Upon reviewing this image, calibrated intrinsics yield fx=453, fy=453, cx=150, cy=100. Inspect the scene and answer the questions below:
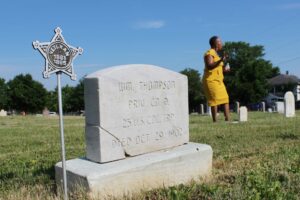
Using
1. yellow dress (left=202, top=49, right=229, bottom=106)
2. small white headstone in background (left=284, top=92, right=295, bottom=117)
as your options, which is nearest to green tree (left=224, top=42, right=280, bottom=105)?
small white headstone in background (left=284, top=92, right=295, bottom=117)

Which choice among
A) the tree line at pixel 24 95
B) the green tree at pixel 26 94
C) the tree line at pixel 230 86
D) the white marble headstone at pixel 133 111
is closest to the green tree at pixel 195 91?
the tree line at pixel 230 86

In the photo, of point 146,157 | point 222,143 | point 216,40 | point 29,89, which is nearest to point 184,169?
point 146,157

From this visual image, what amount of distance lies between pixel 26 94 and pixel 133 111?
81377 mm

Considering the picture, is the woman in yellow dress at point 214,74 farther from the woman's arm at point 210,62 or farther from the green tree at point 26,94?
the green tree at point 26,94

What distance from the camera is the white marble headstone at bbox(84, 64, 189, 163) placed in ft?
16.3

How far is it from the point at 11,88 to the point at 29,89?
4164 millimetres

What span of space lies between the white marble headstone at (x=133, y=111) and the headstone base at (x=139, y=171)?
0.47 ft

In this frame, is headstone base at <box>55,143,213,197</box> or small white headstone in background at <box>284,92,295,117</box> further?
small white headstone in background at <box>284,92,295,117</box>

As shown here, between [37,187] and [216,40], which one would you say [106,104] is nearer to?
[37,187]

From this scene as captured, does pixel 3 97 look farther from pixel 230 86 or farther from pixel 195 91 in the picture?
pixel 230 86

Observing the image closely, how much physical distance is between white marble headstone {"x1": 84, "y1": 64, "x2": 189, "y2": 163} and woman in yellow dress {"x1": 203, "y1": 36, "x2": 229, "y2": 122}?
4377mm

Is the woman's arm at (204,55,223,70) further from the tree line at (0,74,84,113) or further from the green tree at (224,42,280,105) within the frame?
the tree line at (0,74,84,113)

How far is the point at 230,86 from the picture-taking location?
80938mm

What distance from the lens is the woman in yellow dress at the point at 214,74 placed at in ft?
33.4
